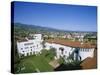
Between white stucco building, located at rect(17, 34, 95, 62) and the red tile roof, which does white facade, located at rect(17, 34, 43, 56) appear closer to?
white stucco building, located at rect(17, 34, 95, 62)

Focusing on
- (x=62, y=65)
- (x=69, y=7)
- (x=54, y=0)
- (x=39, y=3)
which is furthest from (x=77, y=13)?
(x=62, y=65)

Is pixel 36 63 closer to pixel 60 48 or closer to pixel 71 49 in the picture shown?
pixel 60 48

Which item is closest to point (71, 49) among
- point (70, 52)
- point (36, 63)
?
point (70, 52)

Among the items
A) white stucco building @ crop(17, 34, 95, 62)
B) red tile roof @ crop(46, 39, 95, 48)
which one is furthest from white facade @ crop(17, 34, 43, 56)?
red tile roof @ crop(46, 39, 95, 48)

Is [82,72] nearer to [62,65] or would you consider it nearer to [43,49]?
[62,65]

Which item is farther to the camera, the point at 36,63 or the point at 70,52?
the point at 70,52

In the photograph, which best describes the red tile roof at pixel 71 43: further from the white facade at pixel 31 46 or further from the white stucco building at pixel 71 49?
the white facade at pixel 31 46
